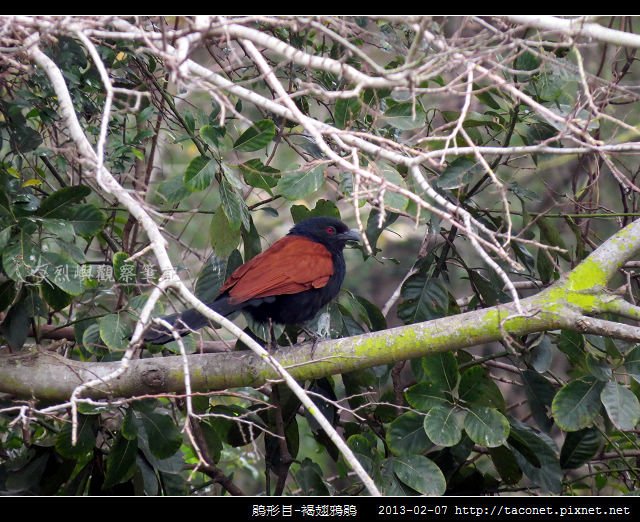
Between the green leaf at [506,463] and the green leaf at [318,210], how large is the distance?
1381 millimetres

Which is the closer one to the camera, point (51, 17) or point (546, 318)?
point (51, 17)

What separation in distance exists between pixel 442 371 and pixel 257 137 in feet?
4.26

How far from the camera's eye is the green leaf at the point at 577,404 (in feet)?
10.1

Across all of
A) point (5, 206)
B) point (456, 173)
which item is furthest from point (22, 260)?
point (456, 173)

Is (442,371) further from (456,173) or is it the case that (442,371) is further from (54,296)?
(54,296)

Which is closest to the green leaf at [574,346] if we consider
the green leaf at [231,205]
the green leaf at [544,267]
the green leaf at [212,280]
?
the green leaf at [544,267]

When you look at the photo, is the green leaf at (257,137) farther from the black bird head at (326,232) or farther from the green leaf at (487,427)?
the green leaf at (487,427)

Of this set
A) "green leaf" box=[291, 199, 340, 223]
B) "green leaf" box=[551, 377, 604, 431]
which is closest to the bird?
"green leaf" box=[291, 199, 340, 223]

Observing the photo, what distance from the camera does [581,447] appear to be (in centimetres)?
332

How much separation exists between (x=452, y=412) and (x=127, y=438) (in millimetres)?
1435

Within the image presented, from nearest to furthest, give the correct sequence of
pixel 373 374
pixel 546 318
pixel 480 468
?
pixel 546 318 < pixel 373 374 < pixel 480 468

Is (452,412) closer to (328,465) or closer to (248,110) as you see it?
(248,110)

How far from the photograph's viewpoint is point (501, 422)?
304 cm

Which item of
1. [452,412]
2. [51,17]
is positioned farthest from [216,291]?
[51,17]
